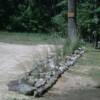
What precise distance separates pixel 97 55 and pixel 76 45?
84 cm

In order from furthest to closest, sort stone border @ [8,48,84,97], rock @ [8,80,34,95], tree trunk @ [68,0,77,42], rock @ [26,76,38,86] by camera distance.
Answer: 1. tree trunk @ [68,0,77,42]
2. rock @ [26,76,38,86]
3. stone border @ [8,48,84,97]
4. rock @ [8,80,34,95]

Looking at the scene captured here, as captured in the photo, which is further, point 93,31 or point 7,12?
point 7,12

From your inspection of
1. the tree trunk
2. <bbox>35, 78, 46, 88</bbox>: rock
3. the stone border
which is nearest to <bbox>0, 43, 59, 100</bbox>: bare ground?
the stone border

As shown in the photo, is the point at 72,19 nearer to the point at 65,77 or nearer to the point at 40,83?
the point at 65,77

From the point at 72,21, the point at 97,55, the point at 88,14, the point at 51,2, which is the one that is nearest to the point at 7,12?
the point at 51,2

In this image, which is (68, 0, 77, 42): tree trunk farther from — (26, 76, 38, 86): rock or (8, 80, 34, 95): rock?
(8, 80, 34, 95): rock

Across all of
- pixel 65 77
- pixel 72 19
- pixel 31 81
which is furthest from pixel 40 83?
pixel 72 19

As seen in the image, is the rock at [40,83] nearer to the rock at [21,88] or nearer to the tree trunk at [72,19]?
the rock at [21,88]

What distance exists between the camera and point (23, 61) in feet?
31.5

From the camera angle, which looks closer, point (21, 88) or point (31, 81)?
point (21, 88)

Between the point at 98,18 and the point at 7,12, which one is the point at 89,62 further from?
the point at 7,12

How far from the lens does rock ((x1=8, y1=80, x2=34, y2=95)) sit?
6.30 metres

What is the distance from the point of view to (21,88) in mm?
6473

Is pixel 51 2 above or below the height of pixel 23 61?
above
